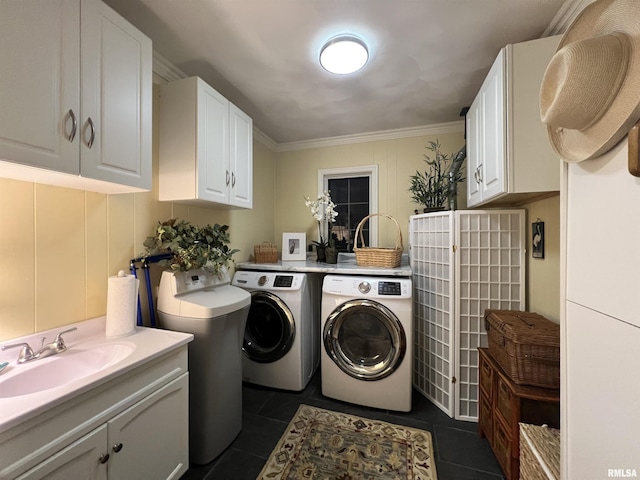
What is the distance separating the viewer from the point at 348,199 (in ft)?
10.1

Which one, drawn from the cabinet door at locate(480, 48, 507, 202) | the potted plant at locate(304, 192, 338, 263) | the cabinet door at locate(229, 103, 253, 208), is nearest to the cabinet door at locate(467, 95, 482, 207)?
the cabinet door at locate(480, 48, 507, 202)

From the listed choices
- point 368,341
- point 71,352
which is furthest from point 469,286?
point 71,352

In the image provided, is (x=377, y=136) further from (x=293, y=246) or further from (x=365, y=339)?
(x=365, y=339)

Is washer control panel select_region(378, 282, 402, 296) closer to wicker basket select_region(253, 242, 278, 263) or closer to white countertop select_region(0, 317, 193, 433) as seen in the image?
wicker basket select_region(253, 242, 278, 263)

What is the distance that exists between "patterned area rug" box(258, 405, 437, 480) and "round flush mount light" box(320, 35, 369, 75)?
239 centimetres

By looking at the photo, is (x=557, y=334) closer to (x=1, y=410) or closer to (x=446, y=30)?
(x=446, y=30)

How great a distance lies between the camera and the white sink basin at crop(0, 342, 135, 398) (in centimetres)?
95

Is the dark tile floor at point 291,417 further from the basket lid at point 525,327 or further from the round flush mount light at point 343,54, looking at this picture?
A: the round flush mount light at point 343,54

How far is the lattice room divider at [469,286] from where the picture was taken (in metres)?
1.79

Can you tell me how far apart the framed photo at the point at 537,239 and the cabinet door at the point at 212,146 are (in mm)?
2125

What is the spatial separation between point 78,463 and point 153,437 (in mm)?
309

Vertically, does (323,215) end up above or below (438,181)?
below

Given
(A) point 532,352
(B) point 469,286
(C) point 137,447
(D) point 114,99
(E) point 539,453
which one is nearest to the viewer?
(E) point 539,453

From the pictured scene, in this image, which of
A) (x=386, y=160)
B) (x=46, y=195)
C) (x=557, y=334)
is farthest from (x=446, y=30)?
(x=46, y=195)
